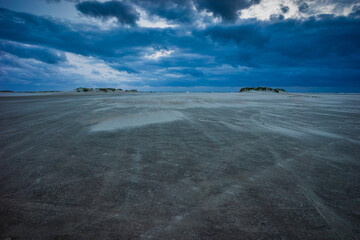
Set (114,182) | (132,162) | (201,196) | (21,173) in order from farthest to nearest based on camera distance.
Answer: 1. (132,162)
2. (21,173)
3. (114,182)
4. (201,196)

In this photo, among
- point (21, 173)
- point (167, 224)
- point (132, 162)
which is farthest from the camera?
point (132, 162)

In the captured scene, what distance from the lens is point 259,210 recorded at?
1465mm

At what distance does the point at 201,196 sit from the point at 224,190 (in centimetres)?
28

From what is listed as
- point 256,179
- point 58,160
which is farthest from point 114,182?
point 256,179

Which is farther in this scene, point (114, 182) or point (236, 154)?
point (236, 154)

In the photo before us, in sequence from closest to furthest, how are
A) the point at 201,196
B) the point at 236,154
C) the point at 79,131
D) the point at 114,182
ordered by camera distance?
1. the point at 201,196
2. the point at 114,182
3. the point at 236,154
4. the point at 79,131

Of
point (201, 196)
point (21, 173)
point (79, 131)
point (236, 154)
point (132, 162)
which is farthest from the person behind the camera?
point (79, 131)

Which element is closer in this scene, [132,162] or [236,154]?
[132,162]

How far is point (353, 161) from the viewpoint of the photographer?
2.46m

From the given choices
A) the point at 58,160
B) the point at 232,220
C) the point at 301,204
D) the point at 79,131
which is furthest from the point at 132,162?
the point at 79,131

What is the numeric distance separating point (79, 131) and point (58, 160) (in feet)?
5.74

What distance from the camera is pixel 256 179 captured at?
196cm

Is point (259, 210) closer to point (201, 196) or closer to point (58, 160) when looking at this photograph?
point (201, 196)

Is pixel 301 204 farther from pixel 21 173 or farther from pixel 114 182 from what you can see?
pixel 21 173
